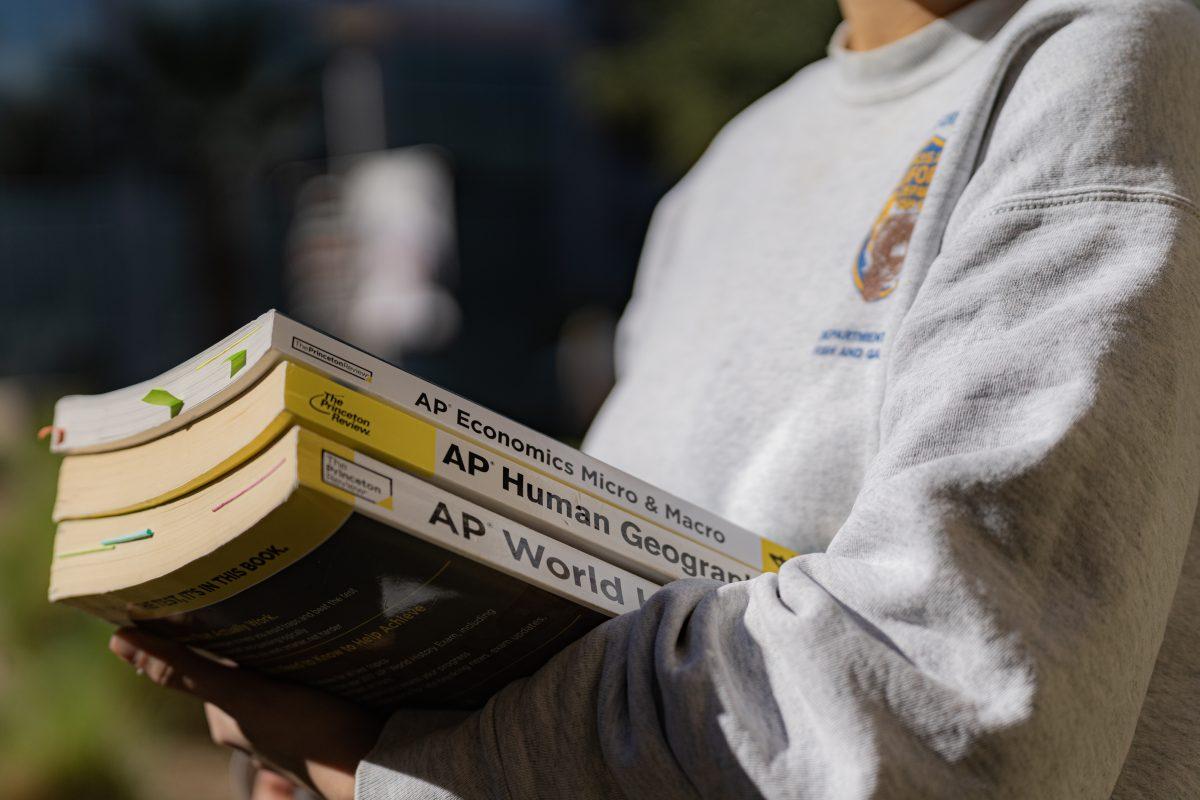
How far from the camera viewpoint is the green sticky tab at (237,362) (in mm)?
796

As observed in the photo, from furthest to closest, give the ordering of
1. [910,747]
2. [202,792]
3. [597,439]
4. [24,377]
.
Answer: [24,377] < [202,792] < [597,439] < [910,747]

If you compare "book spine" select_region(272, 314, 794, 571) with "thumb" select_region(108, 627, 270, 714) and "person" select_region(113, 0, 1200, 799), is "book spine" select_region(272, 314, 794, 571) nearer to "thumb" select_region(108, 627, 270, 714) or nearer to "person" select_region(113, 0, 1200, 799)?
"person" select_region(113, 0, 1200, 799)

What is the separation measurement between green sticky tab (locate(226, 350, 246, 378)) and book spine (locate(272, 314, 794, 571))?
0.14 ft

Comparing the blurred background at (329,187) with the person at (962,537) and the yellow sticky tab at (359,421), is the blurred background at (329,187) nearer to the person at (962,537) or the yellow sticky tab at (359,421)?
the person at (962,537)

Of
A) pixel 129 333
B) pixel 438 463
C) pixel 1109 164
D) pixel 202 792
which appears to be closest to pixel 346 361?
pixel 438 463

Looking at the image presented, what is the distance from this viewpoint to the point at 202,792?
12.1 ft

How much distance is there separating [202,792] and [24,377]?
31.8 ft

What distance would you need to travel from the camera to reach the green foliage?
7.18m

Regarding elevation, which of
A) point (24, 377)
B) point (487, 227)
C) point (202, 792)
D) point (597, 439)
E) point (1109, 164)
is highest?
point (1109, 164)

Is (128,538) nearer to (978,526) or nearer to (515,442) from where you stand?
(515,442)

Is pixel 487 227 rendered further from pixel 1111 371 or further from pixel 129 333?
pixel 1111 371

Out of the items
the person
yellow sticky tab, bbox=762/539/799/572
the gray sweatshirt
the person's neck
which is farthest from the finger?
the person's neck

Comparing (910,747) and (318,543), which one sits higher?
(318,543)

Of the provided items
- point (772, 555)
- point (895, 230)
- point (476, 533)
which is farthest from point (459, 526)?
point (895, 230)
